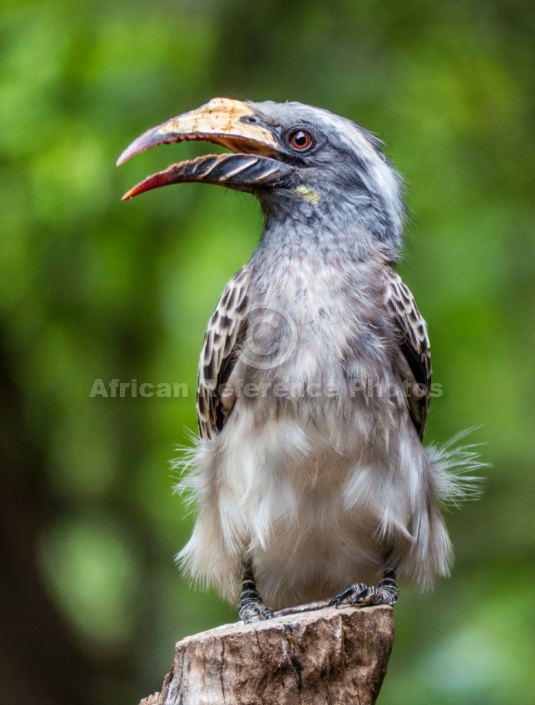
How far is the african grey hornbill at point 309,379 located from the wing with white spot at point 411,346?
1cm

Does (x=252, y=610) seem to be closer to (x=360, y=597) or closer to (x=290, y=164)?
(x=360, y=597)

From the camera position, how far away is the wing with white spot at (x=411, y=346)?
521cm

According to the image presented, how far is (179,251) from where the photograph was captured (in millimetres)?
7594

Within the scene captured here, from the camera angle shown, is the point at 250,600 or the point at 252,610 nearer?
the point at 252,610

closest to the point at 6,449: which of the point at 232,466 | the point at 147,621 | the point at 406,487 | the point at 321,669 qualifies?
the point at 147,621

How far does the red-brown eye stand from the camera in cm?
531

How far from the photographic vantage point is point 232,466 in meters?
5.20

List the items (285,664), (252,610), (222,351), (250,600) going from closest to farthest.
→ (285,664), (222,351), (252,610), (250,600)

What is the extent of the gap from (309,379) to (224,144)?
1328mm

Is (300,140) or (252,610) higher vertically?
(300,140)

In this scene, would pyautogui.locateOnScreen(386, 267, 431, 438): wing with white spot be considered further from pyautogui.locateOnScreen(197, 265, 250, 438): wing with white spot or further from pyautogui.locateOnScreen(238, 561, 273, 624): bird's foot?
pyautogui.locateOnScreen(238, 561, 273, 624): bird's foot

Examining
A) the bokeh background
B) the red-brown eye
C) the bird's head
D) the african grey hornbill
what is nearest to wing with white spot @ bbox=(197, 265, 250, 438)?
the african grey hornbill

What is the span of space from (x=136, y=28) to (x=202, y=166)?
254cm

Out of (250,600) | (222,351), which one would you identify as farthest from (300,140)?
(250,600)
